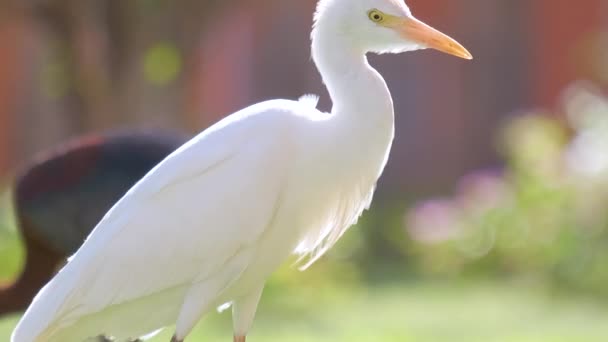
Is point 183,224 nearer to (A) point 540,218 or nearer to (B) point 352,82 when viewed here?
(B) point 352,82

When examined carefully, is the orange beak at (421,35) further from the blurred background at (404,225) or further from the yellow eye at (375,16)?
the blurred background at (404,225)

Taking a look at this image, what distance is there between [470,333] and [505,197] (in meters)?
2.74

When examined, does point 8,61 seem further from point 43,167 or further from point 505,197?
point 43,167

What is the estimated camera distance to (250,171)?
476cm

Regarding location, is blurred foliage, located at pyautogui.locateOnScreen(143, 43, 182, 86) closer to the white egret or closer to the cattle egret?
the cattle egret

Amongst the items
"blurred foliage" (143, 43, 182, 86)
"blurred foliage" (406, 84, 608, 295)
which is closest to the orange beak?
"blurred foliage" (406, 84, 608, 295)

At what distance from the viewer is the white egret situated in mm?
4746

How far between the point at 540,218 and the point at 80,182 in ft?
18.5

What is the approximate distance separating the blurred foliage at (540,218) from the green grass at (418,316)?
0.31 metres

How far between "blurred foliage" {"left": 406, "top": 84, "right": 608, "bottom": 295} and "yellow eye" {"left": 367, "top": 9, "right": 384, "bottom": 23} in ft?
19.6

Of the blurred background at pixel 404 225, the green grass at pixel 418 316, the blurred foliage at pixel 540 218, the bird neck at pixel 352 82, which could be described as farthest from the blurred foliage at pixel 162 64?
the bird neck at pixel 352 82

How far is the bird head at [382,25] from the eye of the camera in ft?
15.5

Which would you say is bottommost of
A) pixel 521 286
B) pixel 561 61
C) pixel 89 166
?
pixel 89 166

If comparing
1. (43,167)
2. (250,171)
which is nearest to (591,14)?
(43,167)
